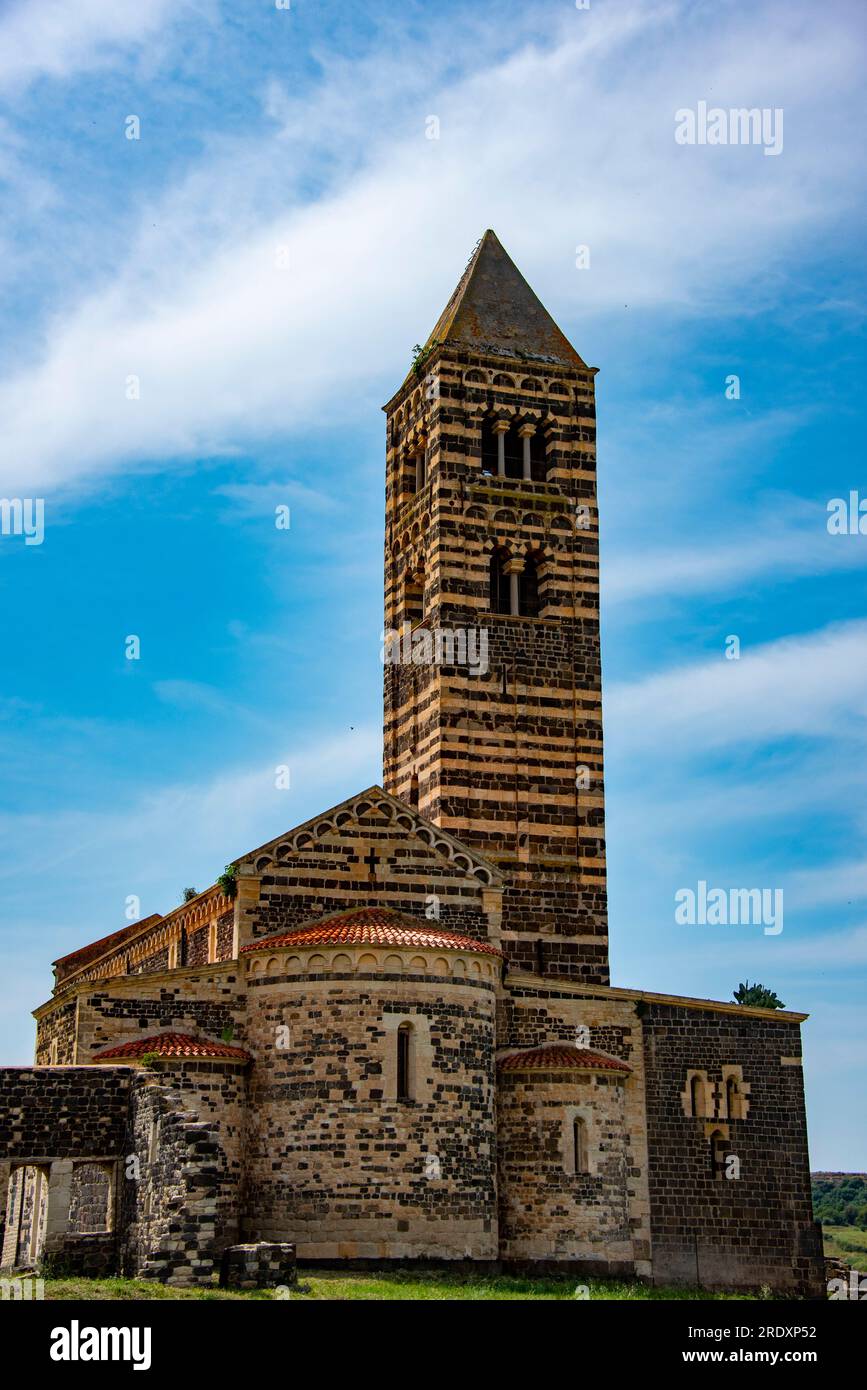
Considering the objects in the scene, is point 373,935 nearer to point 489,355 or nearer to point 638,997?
point 638,997

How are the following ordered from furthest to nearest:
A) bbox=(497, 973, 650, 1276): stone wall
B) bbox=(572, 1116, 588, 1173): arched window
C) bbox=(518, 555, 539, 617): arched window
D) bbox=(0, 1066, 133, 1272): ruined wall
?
bbox=(518, 555, 539, 617): arched window
bbox=(497, 973, 650, 1276): stone wall
bbox=(572, 1116, 588, 1173): arched window
bbox=(0, 1066, 133, 1272): ruined wall

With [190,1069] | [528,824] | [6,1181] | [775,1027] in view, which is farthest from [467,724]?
[6,1181]

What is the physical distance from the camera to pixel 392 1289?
90.3ft

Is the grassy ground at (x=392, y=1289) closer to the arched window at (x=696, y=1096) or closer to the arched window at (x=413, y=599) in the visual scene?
the arched window at (x=696, y=1096)

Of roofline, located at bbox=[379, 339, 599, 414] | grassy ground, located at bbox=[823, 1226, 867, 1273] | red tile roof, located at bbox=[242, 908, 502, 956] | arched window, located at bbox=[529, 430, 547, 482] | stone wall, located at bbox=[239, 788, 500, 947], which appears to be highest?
roofline, located at bbox=[379, 339, 599, 414]

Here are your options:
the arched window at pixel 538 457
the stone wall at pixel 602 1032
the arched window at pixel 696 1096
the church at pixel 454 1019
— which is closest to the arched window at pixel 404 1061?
the church at pixel 454 1019

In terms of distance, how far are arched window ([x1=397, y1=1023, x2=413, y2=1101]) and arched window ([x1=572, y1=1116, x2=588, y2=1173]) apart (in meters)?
4.16

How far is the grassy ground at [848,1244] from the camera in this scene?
67012mm

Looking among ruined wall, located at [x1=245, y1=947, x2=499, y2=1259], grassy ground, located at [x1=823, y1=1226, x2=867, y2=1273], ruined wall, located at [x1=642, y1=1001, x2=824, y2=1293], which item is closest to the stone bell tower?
ruined wall, located at [x1=642, y1=1001, x2=824, y2=1293]

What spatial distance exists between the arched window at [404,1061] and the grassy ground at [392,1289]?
3348 millimetres

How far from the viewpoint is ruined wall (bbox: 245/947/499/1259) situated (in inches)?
1238

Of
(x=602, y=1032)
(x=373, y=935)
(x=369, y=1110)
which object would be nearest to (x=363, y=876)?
(x=373, y=935)

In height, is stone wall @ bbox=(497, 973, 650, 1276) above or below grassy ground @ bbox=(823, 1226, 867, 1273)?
above

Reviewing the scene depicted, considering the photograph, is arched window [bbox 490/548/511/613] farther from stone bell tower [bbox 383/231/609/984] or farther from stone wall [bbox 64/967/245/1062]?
stone wall [bbox 64/967/245/1062]
